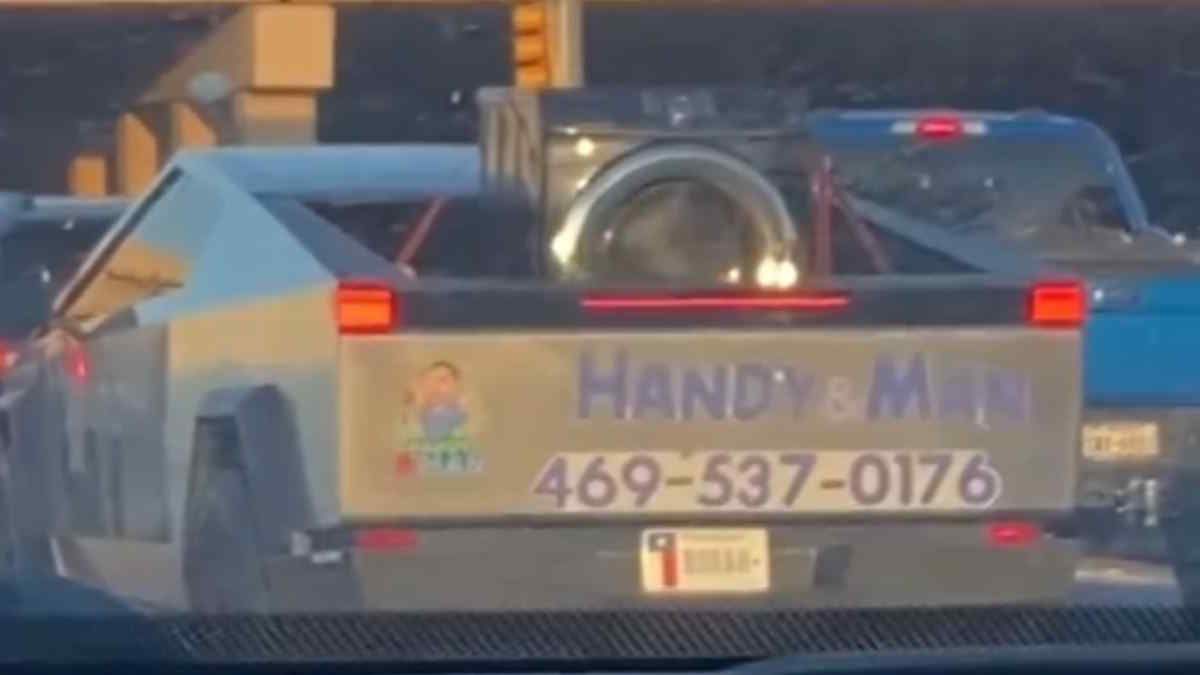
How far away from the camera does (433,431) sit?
7625 millimetres

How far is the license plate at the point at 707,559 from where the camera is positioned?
24.0 feet

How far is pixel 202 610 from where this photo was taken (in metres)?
6.91

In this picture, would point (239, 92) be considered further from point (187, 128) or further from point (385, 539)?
point (385, 539)

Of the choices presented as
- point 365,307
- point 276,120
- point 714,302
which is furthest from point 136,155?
point 714,302

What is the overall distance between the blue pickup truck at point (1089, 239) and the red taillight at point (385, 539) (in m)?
1.03


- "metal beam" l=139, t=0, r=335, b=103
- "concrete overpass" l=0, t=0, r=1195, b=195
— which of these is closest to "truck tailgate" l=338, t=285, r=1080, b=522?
"concrete overpass" l=0, t=0, r=1195, b=195

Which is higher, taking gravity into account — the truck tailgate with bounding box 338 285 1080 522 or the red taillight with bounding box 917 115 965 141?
the red taillight with bounding box 917 115 965 141

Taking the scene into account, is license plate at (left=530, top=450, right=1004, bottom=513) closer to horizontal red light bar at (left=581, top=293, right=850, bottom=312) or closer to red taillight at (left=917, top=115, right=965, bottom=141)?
horizontal red light bar at (left=581, top=293, right=850, bottom=312)

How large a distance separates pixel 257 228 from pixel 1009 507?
1.51 meters

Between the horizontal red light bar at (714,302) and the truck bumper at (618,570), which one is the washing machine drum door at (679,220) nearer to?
the horizontal red light bar at (714,302)

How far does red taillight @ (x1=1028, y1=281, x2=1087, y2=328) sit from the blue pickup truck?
0.16 feet

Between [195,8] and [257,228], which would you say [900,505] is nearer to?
[257,228]

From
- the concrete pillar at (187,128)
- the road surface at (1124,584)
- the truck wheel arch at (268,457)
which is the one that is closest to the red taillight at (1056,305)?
the road surface at (1124,584)

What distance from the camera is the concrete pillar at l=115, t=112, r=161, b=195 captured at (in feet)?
28.8
